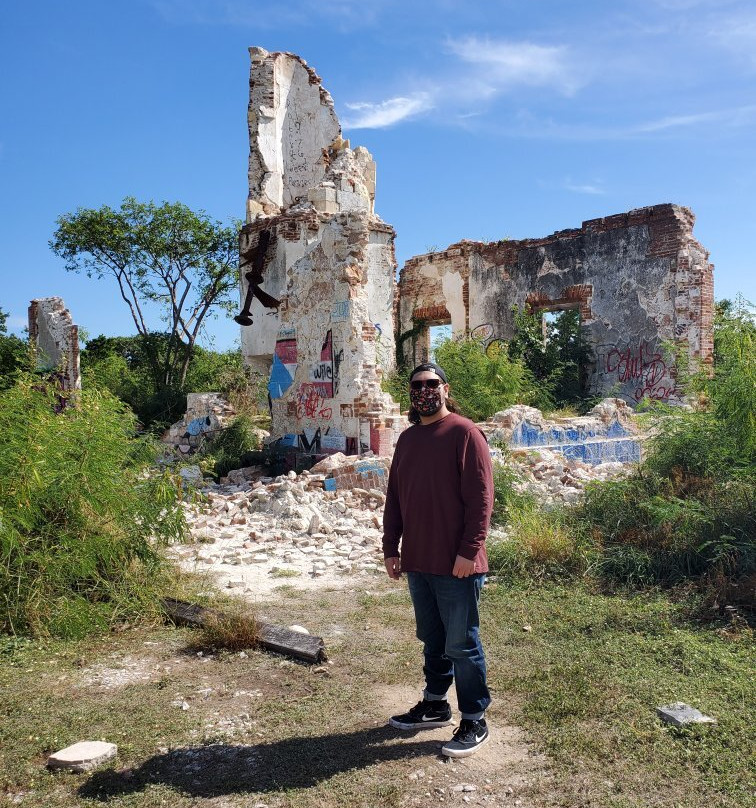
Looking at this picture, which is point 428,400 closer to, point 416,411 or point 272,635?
point 416,411

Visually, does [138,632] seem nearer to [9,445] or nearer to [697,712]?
[9,445]

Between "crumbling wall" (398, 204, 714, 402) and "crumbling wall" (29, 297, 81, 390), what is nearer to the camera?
"crumbling wall" (29, 297, 81, 390)

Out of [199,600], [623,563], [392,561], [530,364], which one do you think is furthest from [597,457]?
[392,561]

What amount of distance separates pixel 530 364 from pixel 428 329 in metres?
4.05

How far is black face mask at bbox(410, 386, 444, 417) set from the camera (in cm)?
339

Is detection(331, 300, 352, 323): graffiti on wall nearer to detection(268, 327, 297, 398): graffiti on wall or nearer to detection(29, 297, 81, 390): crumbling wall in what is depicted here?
detection(268, 327, 297, 398): graffiti on wall

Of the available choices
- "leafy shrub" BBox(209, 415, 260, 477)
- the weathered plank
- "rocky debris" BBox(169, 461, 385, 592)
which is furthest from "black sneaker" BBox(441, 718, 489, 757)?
"leafy shrub" BBox(209, 415, 260, 477)

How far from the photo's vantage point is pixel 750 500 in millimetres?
6055

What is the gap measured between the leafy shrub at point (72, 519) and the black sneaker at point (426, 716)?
235 cm

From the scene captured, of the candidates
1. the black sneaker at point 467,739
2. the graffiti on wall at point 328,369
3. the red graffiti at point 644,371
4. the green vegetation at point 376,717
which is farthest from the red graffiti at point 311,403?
the black sneaker at point 467,739

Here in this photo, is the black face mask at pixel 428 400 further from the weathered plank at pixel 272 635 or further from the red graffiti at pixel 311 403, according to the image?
the red graffiti at pixel 311 403

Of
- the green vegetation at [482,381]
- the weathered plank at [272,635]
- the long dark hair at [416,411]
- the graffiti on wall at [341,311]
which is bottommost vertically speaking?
the weathered plank at [272,635]

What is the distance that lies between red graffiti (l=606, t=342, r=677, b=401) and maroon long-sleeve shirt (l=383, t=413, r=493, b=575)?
493 inches

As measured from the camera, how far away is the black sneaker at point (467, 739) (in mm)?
3152
